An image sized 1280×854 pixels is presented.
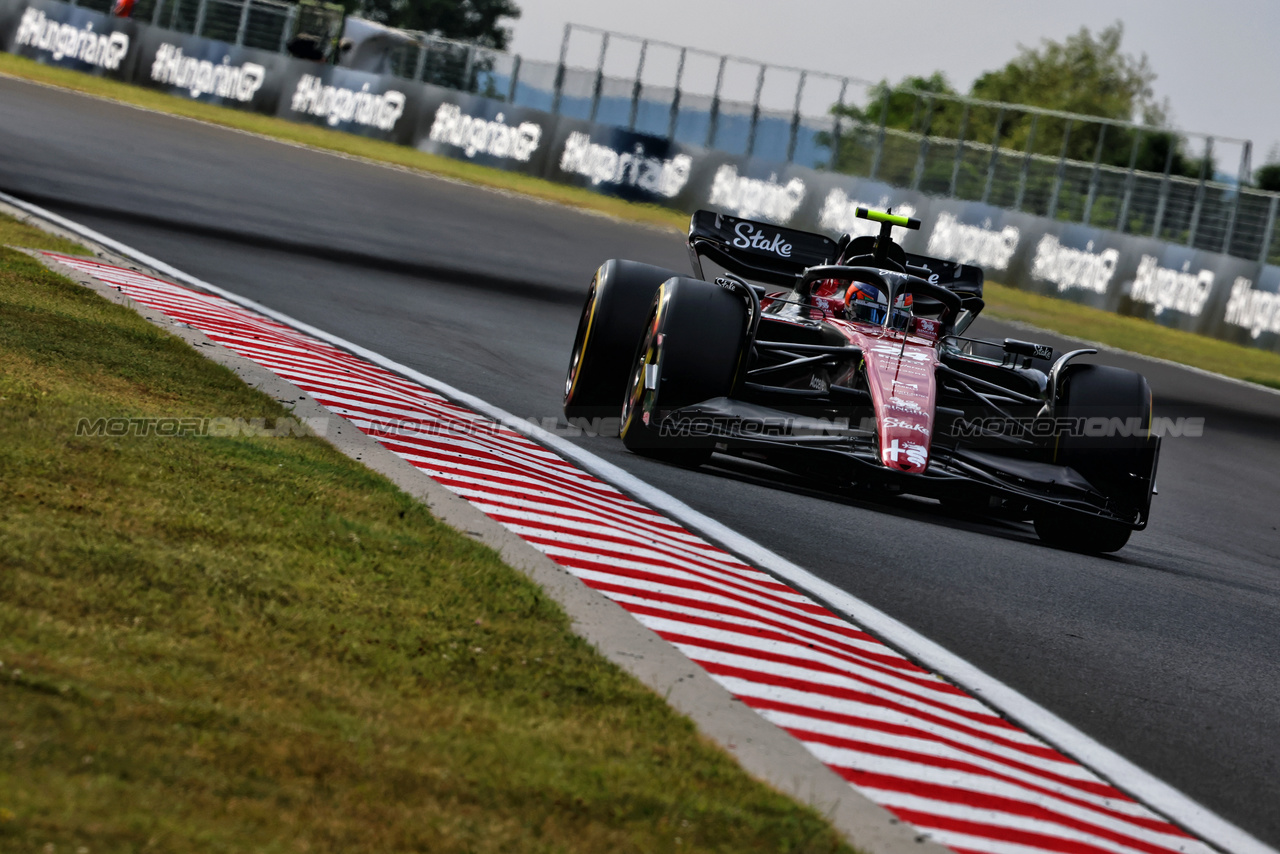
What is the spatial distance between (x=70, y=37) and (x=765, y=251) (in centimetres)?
2913

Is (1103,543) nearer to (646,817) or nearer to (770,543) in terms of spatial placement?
(770,543)

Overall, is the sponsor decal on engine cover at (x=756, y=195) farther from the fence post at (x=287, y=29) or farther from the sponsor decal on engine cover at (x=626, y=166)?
the fence post at (x=287, y=29)

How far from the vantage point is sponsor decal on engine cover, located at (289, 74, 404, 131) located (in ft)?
101

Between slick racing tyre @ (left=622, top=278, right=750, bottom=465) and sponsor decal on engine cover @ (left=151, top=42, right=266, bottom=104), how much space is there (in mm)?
26483

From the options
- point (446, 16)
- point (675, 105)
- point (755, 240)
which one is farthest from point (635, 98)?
point (446, 16)

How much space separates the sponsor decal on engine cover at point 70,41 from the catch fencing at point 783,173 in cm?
3

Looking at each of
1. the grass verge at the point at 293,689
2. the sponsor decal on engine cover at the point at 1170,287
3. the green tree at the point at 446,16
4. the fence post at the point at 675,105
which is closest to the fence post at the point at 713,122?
the fence post at the point at 675,105

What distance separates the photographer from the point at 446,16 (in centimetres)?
8612

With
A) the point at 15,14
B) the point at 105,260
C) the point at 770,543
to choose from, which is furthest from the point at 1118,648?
the point at 15,14

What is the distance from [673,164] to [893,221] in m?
19.2

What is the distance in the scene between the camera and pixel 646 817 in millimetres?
3078

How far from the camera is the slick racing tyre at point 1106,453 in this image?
746 cm

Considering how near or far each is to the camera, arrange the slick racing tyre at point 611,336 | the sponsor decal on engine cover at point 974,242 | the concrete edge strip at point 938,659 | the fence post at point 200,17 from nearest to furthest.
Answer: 1. the concrete edge strip at point 938,659
2. the slick racing tyre at point 611,336
3. the sponsor decal on engine cover at point 974,242
4. the fence post at point 200,17

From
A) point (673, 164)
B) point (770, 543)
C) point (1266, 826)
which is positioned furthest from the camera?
point (673, 164)
